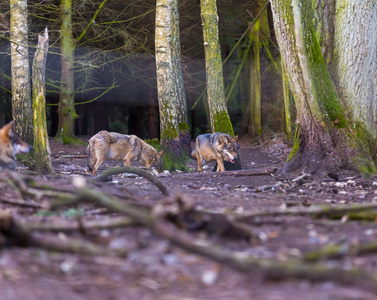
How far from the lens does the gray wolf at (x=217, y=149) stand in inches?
520

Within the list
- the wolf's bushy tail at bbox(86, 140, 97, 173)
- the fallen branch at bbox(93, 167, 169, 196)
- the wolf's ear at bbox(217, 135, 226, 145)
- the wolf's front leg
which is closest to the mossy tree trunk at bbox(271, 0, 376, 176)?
the wolf's ear at bbox(217, 135, 226, 145)

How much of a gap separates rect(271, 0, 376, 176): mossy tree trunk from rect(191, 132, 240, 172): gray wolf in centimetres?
292

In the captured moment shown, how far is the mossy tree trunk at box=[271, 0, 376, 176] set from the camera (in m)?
10.2

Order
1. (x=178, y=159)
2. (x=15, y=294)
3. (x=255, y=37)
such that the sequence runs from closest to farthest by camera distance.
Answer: (x=15, y=294)
(x=178, y=159)
(x=255, y=37)

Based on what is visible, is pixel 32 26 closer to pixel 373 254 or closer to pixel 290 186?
pixel 290 186

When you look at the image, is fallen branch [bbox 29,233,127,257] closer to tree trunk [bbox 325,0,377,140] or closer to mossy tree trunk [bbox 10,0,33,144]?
tree trunk [bbox 325,0,377,140]

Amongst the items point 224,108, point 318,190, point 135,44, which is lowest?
point 318,190

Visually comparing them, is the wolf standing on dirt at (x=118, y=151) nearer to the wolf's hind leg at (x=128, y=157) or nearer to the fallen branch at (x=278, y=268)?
the wolf's hind leg at (x=128, y=157)

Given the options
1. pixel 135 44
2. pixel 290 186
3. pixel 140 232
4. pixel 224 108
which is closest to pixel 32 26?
pixel 135 44

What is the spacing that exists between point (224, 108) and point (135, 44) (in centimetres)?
798

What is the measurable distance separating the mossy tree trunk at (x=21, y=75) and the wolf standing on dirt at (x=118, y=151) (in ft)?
6.97

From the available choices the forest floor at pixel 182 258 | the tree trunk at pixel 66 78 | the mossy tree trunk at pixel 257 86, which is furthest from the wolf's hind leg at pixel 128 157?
the mossy tree trunk at pixel 257 86

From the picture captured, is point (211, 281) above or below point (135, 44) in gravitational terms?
below

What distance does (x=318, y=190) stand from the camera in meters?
8.73
